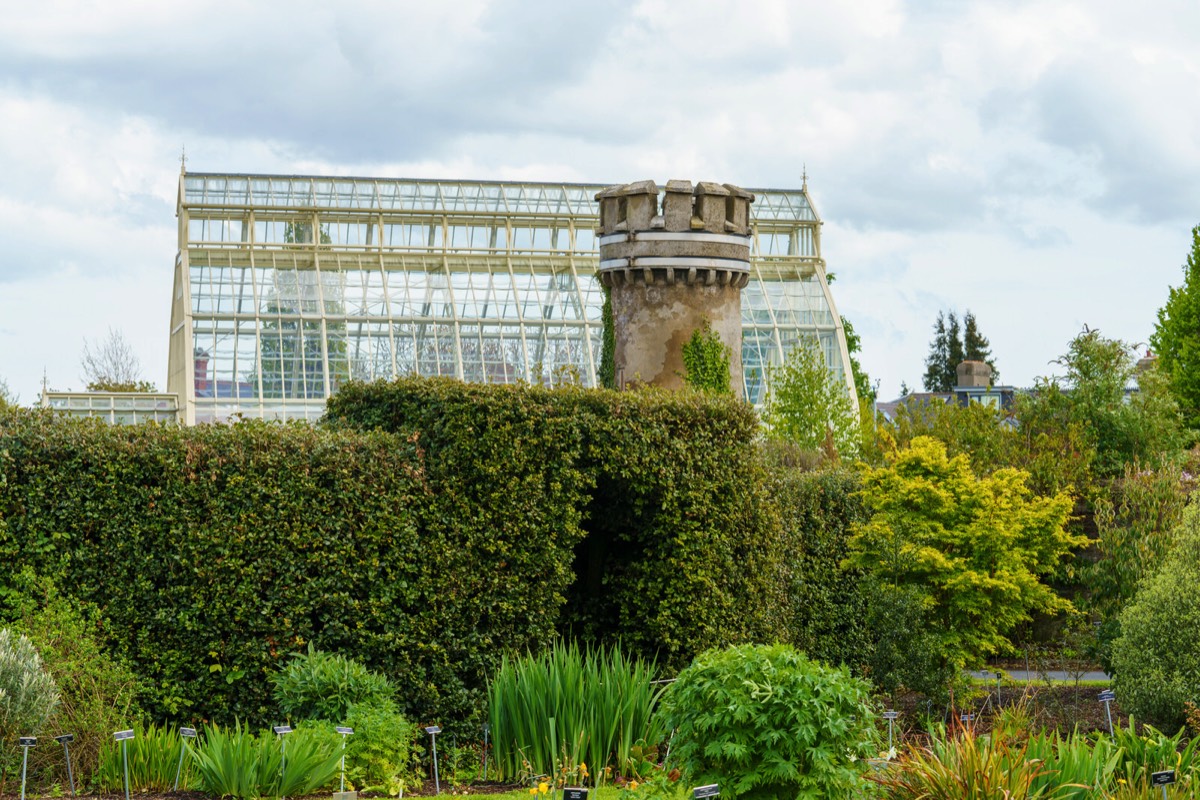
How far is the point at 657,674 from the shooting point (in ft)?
44.8

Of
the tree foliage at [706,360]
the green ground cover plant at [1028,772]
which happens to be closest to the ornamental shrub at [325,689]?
the green ground cover plant at [1028,772]

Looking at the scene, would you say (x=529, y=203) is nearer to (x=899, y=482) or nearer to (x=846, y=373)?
(x=846, y=373)

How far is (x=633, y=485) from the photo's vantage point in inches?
527

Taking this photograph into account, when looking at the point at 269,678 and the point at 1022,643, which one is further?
the point at 1022,643

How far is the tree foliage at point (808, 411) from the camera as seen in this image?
100.0 ft

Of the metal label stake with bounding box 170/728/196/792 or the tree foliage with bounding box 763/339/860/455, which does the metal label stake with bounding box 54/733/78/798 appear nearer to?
the metal label stake with bounding box 170/728/196/792

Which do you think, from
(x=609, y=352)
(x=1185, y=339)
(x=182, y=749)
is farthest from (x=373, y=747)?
(x=1185, y=339)

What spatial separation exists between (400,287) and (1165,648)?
2721cm

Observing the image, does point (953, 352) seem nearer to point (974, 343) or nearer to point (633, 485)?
point (974, 343)

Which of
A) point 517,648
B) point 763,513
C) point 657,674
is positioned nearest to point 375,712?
point 517,648

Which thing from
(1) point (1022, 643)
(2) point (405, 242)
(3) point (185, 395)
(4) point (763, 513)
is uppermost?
(2) point (405, 242)

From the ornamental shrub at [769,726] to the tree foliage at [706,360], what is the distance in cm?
1241

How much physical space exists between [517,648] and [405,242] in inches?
1084

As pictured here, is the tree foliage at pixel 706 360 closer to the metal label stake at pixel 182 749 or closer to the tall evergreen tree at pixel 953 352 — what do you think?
the metal label stake at pixel 182 749
